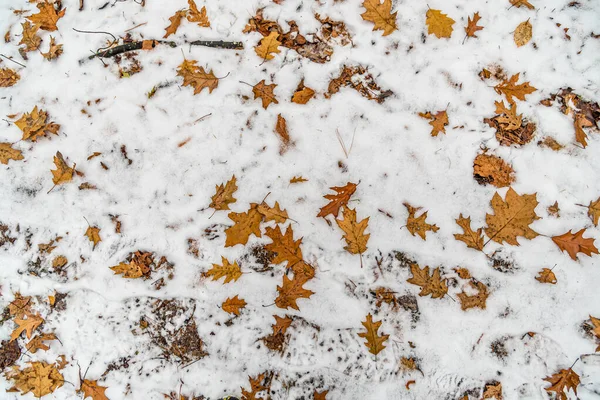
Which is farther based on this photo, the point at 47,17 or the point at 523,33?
the point at 47,17

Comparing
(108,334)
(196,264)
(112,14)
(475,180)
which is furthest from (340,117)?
(108,334)

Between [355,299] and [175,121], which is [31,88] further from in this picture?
[355,299]

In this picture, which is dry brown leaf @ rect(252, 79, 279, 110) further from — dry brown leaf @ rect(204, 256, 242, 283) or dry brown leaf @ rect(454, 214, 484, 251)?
dry brown leaf @ rect(454, 214, 484, 251)

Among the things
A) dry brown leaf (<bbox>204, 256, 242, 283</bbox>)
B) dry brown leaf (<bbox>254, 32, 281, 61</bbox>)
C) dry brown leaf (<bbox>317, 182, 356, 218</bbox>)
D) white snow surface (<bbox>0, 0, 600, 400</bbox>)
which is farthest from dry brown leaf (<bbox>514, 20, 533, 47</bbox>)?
dry brown leaf (<bbox>204, 256, 242, 283</bbox>)

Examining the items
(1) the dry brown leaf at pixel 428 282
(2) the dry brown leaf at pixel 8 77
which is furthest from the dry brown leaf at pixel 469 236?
(2) the dry brown leaf at pixel 8 77

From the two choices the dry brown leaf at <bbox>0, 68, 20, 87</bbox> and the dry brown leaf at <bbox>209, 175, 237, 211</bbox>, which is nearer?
the dry brown leaf at <bbox>209, 175, 237, 211</bbox>

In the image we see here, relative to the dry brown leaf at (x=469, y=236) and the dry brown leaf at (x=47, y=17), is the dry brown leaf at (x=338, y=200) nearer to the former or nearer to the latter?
the dry brown leaf at (x=469, y=236)

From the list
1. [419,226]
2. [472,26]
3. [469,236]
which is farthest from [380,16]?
[469,236]

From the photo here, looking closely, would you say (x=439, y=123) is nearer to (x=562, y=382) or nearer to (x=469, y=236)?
(x=469, y=236)
